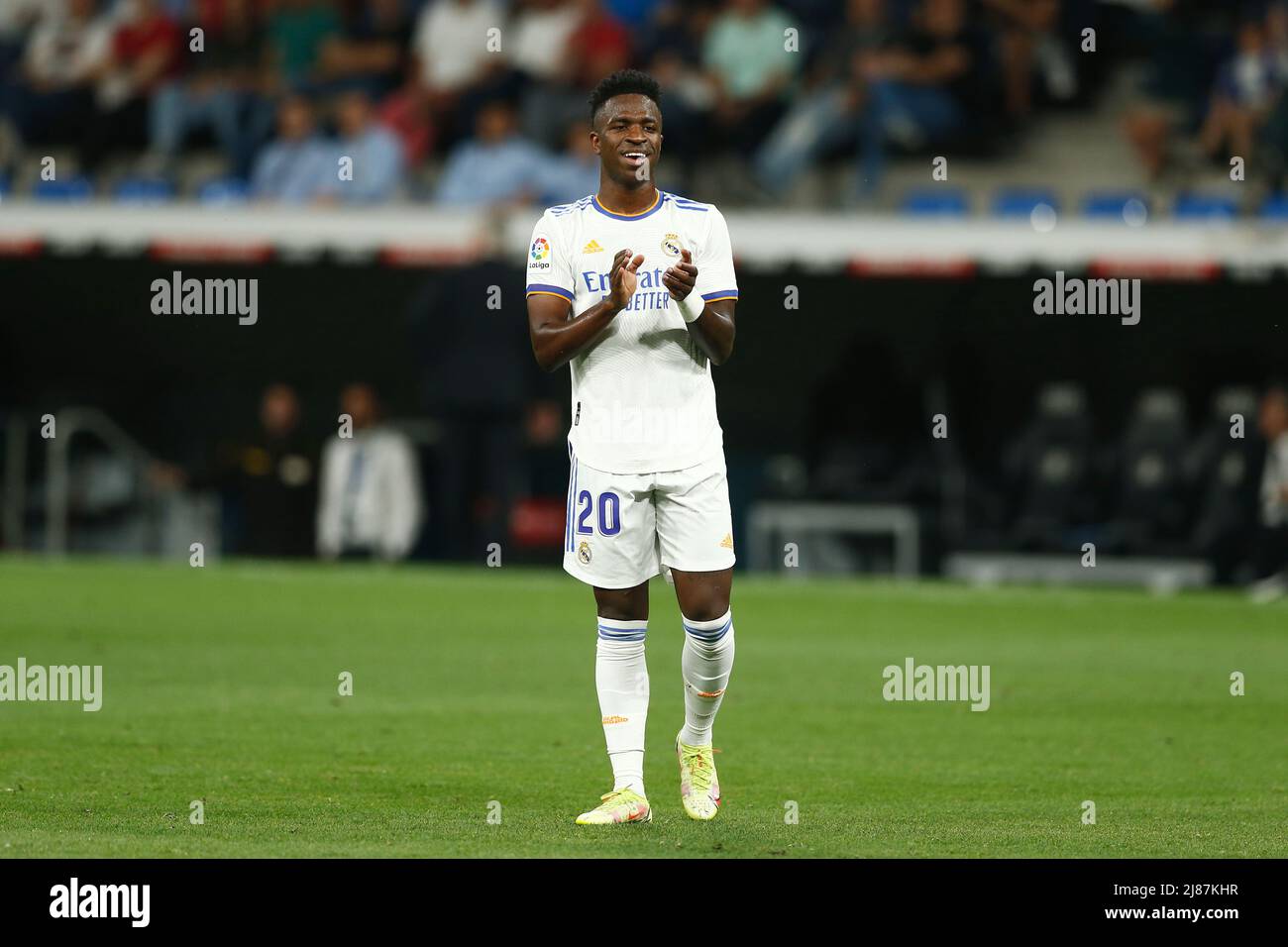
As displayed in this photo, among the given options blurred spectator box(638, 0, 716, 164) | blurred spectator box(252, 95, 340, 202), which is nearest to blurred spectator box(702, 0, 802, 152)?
blurred spectator box(638, 0, 716, 164)

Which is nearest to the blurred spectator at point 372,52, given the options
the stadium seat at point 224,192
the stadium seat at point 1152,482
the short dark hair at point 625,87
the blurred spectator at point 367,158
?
the blurred spectator at point 367,158

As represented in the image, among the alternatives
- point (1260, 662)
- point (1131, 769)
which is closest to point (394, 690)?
point (1131, 769)

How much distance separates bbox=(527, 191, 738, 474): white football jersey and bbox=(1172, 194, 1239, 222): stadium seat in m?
12.8

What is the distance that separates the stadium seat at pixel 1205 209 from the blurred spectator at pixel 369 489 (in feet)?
23.1

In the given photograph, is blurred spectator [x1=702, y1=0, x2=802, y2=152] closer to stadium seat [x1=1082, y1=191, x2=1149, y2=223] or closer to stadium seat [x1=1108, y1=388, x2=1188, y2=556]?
stadium seat [x1=1082, y1=191, x2=1149, y2=223]

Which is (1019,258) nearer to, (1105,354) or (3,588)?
(1105,354)

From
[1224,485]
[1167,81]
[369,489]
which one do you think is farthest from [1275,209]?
[369,489]

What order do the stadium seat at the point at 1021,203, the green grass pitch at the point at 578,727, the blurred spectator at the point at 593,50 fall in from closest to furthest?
the green grass pitch at the point at 578,727 → the stadium seat at the point at 1021,203 → the blurred spectator at the point at 593,50

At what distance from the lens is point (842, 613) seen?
1636 cm

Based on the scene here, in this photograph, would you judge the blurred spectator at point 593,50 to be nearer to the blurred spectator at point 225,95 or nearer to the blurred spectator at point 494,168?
the blurred spectator at point 494,168

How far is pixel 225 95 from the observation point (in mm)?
22672

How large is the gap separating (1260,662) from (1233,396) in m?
7.31

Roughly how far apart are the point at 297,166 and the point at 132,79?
2.94 metres

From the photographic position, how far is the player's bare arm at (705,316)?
707 centimetres
